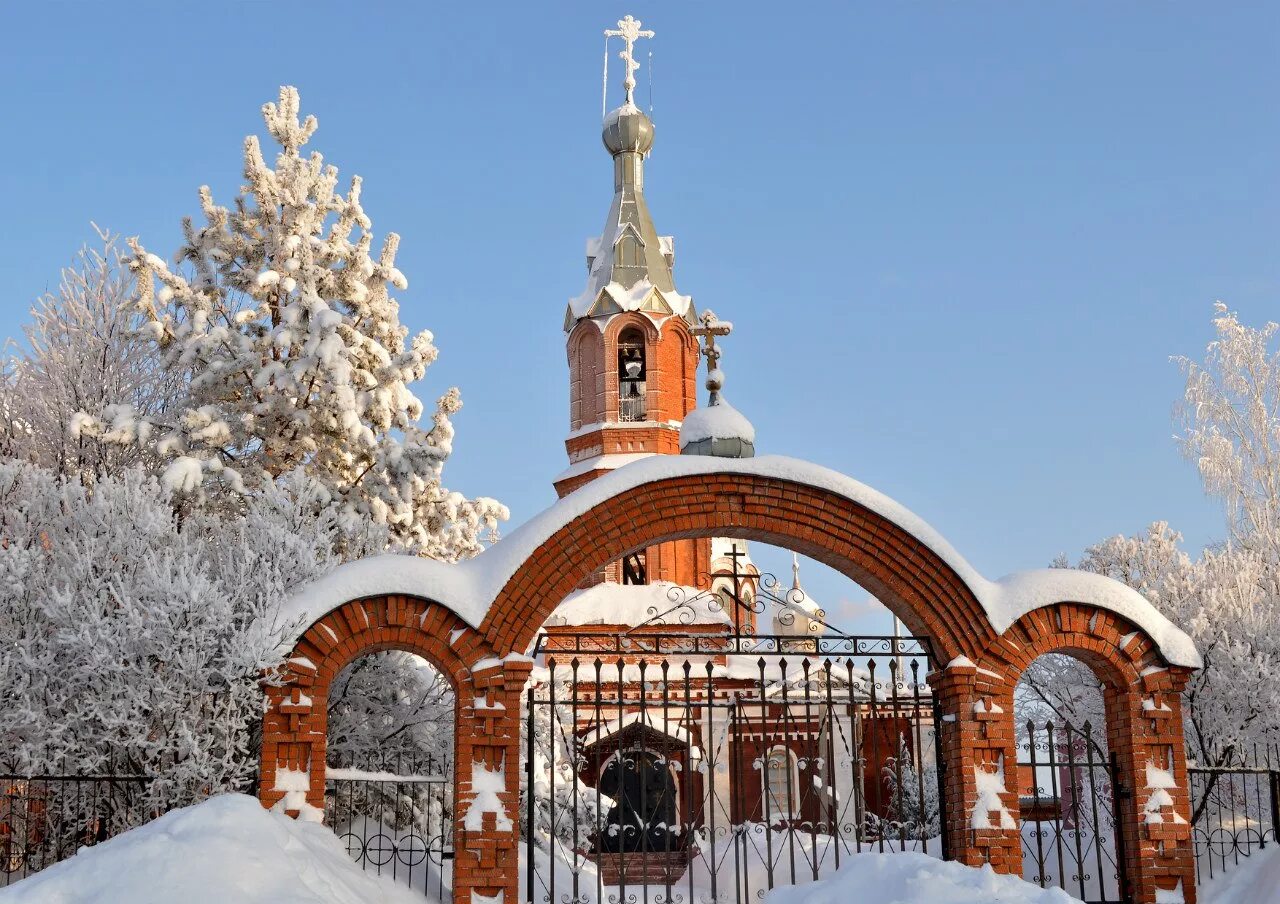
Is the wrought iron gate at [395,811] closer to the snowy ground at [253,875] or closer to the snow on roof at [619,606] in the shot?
the snowy ground at [253,875]

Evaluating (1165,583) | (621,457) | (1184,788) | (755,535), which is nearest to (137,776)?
(755,535)

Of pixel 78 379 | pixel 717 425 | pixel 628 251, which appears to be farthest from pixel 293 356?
pixel 628 251

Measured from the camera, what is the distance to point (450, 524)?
20656mm

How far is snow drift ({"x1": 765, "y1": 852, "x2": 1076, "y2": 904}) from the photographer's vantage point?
26.9ft

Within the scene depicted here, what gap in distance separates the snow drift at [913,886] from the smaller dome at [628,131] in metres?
22.5

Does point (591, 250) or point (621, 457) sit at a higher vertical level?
point (591, 250)

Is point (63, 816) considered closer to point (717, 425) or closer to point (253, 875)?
point (253, 875)

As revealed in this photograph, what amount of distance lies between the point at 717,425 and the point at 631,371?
15.7 metres

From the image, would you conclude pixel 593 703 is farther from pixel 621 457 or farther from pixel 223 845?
pixel 621 457

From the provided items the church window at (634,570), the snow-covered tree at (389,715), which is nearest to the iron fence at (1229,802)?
the snow-covered tree at (389,715)

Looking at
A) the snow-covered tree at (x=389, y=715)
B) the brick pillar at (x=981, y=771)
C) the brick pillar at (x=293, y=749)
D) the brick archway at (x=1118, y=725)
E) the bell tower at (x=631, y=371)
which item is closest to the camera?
the brick pillar at (x=293, y=749)

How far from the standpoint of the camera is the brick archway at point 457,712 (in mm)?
10430

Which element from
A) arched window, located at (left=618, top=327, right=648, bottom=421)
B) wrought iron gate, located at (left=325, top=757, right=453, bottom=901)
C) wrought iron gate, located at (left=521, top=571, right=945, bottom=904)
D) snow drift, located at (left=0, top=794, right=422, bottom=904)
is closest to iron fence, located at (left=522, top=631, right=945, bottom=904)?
wrought iron gate, located at (left=521, top=571, right=945, bottom=904)

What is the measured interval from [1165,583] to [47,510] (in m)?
14.5
